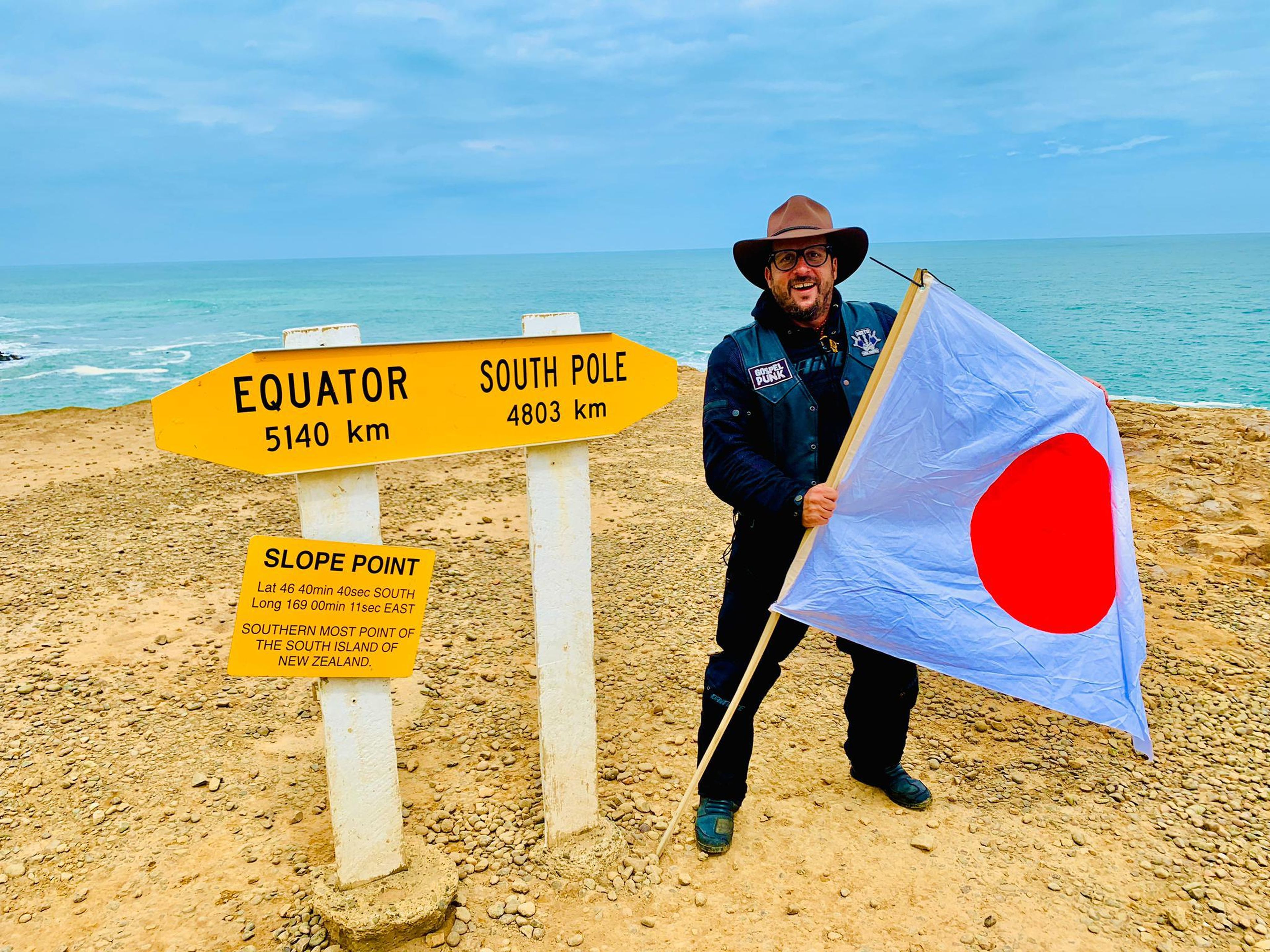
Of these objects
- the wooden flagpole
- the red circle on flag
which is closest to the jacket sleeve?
the wooden flagpole

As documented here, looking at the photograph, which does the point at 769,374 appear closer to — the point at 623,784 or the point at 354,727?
the point at 354,727

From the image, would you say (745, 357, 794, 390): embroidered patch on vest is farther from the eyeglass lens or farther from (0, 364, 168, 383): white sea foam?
(0, 364, 168, 383): white sea foam

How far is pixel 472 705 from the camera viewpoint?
4730 millimetres

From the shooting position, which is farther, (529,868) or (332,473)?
(529,868)

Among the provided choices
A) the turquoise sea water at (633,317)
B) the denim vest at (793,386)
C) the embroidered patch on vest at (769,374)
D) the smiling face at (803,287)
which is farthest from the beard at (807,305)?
the turquoise sea water at (633,317)

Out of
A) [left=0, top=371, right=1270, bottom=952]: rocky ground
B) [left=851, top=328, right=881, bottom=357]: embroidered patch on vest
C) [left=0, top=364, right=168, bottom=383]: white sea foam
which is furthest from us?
[left=0, top=364, right=168, bottom=383]: white sea foam

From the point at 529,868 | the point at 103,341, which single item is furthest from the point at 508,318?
the point at 529,868

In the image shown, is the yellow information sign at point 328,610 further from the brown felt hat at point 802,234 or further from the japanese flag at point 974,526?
the brown felt hat at point 802,234

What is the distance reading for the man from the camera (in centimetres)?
320

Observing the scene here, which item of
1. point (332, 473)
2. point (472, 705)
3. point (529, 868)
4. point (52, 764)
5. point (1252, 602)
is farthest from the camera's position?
point (1252, 602)

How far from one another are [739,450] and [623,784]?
1.81 m

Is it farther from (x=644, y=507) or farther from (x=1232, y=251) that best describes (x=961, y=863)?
(x=1232, y=251)

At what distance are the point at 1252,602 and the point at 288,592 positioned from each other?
642 centimetres

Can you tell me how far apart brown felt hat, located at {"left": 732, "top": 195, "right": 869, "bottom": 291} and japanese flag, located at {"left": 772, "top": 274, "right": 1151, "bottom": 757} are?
0.46m
